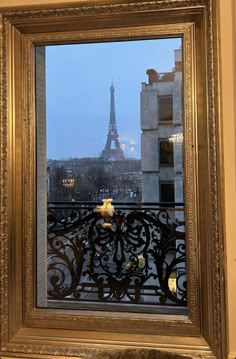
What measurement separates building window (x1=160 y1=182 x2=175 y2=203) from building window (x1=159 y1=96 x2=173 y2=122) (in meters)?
0.28

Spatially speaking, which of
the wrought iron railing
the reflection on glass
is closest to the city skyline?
the reflection on glass

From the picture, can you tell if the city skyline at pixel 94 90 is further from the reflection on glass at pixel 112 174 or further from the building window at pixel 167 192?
the building window at pixel 167 192

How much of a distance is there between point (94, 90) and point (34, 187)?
528 mm

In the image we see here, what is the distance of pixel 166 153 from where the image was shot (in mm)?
1509

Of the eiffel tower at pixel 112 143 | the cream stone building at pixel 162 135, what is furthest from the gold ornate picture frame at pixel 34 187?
the eiffel tower at pixel 112 143

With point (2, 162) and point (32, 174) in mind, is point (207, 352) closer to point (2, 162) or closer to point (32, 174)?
point (32, 174)

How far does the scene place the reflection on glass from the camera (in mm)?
1506

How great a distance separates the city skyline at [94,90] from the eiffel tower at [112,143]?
0.06 ft

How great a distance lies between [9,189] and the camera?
1.55 m

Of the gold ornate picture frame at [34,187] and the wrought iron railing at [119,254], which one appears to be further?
the wrought iron railing at [119,254]

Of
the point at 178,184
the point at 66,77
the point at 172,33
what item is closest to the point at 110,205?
the point at 178,184

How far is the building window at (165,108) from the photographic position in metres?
1.50

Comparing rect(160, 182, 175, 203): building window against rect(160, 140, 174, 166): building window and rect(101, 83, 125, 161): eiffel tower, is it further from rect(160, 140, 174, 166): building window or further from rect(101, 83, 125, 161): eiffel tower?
rect(101, 83, 125, 161): eiffel tower

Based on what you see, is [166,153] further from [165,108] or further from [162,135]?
[165,108]
